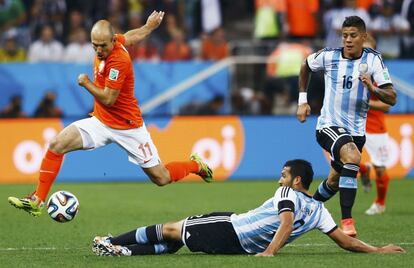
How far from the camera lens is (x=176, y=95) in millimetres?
19984

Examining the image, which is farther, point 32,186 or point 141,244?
point 32,186

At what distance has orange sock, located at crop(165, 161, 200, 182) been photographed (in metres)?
11.3

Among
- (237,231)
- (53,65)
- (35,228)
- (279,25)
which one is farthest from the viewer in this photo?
(279,25)

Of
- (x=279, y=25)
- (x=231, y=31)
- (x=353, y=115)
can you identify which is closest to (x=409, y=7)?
(x=279, y=25)

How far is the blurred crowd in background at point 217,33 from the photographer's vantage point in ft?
68.5

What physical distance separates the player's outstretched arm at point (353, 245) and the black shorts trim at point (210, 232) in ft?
2.86

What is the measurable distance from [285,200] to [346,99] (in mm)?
2355

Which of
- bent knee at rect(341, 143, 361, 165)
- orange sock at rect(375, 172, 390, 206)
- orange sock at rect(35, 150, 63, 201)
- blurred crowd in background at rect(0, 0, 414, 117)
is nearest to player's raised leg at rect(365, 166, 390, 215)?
orange sock at rect(375, 172, 390, 206)

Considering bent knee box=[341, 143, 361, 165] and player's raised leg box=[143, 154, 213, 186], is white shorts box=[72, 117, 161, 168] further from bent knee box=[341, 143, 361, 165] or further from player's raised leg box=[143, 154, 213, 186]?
bent knee box=[341, 143, 361, 165]

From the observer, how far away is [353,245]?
9.26 meters

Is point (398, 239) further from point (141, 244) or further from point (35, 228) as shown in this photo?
point (35, 228)

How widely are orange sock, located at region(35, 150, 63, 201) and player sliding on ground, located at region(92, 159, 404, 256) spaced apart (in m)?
1.30

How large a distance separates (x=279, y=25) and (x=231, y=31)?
235 centimetres

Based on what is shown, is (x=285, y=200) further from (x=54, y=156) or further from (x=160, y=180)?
(x=54, y=156)
